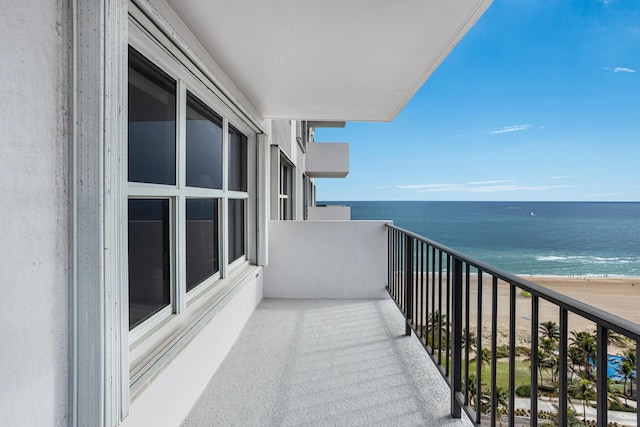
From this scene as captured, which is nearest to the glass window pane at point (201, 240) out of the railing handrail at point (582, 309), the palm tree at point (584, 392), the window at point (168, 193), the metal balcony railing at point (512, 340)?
the window at point (168, 193)

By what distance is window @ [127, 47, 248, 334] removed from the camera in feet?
4.81

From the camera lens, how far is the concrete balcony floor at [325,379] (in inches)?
71.5

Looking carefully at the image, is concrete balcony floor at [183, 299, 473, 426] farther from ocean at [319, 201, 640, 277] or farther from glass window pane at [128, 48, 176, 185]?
ocean at [319, 201, 640, 277]

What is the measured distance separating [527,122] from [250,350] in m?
47.9

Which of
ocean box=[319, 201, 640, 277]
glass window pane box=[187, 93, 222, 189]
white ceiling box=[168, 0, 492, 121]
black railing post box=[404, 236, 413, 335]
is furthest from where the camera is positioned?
ocean box=[319, 201, 640, 277]

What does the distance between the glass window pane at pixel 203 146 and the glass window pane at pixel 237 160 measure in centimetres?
41

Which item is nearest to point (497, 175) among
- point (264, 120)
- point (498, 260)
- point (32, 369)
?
point (498, 260)

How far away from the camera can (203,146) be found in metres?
2.25

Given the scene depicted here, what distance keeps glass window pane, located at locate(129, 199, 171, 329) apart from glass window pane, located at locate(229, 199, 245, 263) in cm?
127

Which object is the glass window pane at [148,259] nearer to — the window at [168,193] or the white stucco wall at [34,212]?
the window at [168,193]

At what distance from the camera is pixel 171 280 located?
69.6 inches

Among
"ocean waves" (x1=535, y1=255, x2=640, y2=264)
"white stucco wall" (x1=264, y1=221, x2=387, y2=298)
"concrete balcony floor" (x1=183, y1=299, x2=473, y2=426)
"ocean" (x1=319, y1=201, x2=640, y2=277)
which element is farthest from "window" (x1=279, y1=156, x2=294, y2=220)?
"ocean waves" (x1=535, y1=255, x2=640, y2=264)

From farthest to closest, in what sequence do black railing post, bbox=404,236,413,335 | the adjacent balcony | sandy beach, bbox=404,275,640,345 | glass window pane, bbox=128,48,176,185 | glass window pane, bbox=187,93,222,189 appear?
1. sandy beach, bbox=404,275,640,345
2. black railing post, bbox=404,236,413,335
3. glass window pane, bbox=187,93,222,189
4. glass window pane, bbox=128,48,176,185
5. the adjacent balcony

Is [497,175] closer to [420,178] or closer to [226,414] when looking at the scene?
[420,178]
